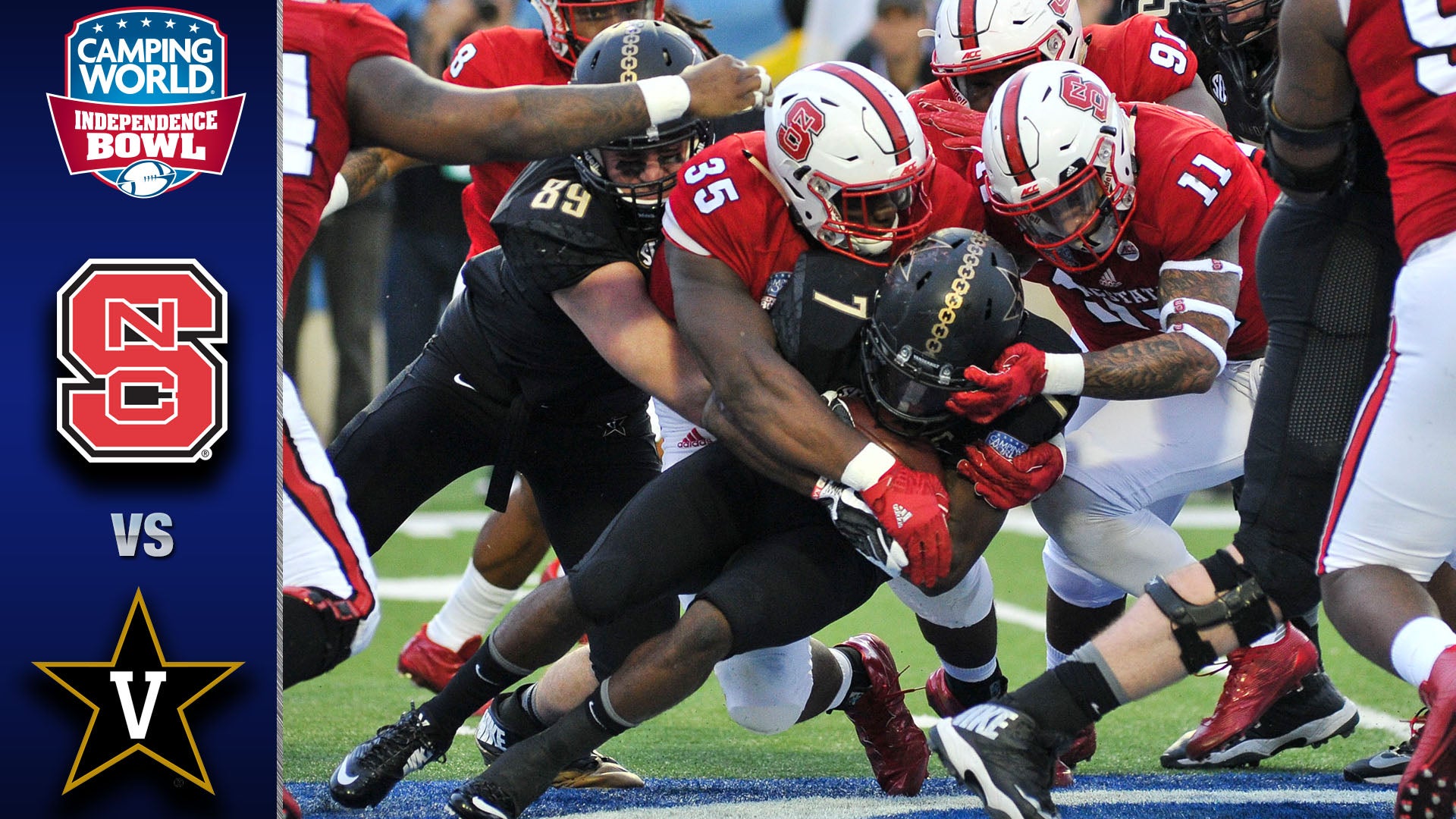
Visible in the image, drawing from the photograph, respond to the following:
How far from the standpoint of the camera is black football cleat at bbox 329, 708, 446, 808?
3330mm

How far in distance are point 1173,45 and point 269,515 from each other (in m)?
2.61

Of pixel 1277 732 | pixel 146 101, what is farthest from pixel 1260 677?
pixel 146 101

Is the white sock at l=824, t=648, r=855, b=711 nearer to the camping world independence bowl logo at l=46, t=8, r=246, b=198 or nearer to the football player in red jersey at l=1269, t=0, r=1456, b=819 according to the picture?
the football player in red jersey at l=1269, t=0, r=1456, b=819

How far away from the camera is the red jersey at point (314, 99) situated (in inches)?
112

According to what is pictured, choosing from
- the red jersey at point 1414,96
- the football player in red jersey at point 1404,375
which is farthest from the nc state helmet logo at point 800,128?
the red jersey at point 1414,96

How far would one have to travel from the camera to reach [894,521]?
2.93 metres

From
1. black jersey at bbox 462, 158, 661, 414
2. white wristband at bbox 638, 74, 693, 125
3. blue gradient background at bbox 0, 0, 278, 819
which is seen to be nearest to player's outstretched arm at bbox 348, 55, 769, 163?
white wristband at bbox 638, 74, 693, 125

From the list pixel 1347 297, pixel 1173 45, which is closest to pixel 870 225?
pixel 1347 297

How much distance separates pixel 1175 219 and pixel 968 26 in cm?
84

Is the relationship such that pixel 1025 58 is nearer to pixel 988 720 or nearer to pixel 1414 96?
pixel 1414 96

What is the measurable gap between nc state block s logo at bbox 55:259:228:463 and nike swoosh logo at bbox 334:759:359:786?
1086 mm

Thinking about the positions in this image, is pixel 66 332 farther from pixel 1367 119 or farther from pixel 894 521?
pixel 1367 119

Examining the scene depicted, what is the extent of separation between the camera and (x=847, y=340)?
3.11 m

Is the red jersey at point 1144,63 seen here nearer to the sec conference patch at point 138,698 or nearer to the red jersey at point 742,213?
the red jersey at point 742,213
